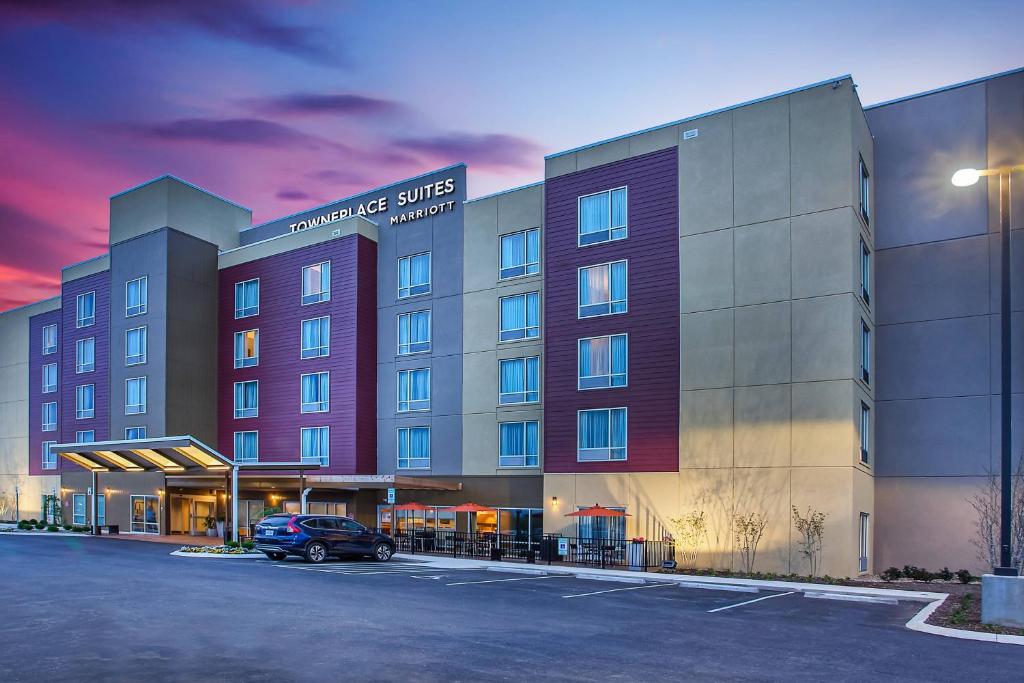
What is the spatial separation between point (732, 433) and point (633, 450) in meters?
3.99

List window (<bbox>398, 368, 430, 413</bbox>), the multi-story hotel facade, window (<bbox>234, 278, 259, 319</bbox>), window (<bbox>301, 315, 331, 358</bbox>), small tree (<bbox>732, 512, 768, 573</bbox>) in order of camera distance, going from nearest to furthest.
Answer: small tree (<bbox>732, 512, 768, 573</bbox>) → the multi-story hotel facade → window (<bbox>398, 368, 430, 413</bbox>) → window (<bbox>301, 315, 331, 358</bbox>) → window (<bbox>234, 278, 259, 319</bbox>)

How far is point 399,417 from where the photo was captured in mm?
42031

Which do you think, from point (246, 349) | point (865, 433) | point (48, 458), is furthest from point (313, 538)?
point (48, 458)

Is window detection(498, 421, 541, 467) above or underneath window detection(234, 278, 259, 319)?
underneath

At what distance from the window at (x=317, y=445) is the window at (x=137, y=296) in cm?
1306

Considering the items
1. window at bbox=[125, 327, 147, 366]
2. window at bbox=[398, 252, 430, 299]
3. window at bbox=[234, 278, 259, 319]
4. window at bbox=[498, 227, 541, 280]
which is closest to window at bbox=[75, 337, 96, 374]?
window at bbox=[125, 327, 147, 366]

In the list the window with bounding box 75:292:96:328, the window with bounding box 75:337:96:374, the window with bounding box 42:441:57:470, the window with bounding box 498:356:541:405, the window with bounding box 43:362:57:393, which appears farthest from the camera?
the window with bounding box 43:362:57:393

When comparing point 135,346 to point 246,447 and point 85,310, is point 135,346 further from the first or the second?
point 246,447

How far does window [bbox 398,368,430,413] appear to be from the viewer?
41.2m

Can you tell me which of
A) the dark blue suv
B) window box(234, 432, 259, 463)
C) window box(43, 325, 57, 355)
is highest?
window box(43, 325, 57, 355)

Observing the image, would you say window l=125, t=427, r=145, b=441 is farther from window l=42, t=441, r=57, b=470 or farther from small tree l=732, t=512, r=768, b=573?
small tree l=732, t=512, r=768, b=573

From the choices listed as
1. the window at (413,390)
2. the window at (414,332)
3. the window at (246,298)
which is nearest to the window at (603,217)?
the window at (414,332)

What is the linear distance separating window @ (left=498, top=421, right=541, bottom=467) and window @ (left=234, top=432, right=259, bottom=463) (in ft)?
51.0

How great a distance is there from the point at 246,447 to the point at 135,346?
30.6 ft
